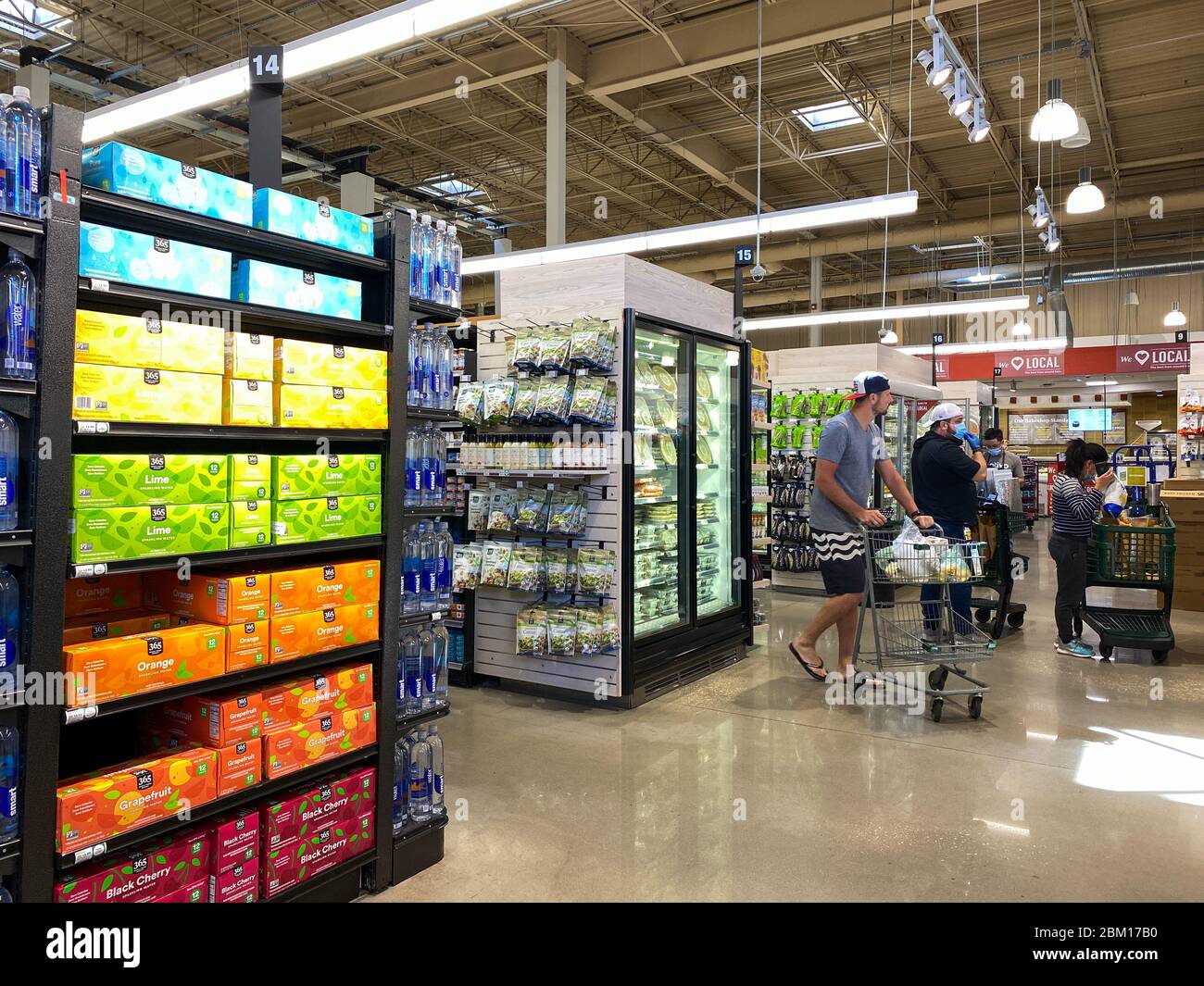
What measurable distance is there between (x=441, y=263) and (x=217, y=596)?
1.54m

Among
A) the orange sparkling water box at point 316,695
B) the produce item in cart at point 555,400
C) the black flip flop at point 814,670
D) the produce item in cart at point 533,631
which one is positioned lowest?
the black flip flop at point 814,670

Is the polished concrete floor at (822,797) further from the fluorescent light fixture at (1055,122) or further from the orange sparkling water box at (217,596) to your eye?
the fluorescent light fixture at (1055,122)

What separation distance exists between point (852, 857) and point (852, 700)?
2.24 meters

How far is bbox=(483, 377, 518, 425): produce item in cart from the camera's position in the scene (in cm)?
536

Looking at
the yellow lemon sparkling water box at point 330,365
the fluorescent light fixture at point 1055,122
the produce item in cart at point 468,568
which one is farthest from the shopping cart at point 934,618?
the yellow lemon sparkling water box at point 330,365

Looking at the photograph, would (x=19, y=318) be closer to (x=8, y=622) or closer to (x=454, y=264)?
(x=8, y=622)

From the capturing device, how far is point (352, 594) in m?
3.05

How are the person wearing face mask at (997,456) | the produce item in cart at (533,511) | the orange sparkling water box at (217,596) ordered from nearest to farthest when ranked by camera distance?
the orange sparkling water box at (217,596), the produce item in cart at (533,511), the person wearing face mask at (997,456)

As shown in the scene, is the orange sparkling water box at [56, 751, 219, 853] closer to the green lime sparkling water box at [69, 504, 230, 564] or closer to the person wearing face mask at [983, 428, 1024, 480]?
the green lime sparkling water box at [69, 504, 230, 564]

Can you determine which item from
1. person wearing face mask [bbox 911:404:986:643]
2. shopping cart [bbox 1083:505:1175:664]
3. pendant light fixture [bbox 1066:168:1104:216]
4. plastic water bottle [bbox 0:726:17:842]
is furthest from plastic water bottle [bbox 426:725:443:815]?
pendant light fixture [bbox 1066:168:1104:216]

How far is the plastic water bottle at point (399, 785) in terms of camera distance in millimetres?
3188

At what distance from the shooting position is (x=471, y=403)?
219 inches

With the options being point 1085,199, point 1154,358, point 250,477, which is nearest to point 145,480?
point 250,477

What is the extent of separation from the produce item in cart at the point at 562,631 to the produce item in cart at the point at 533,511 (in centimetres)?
54
